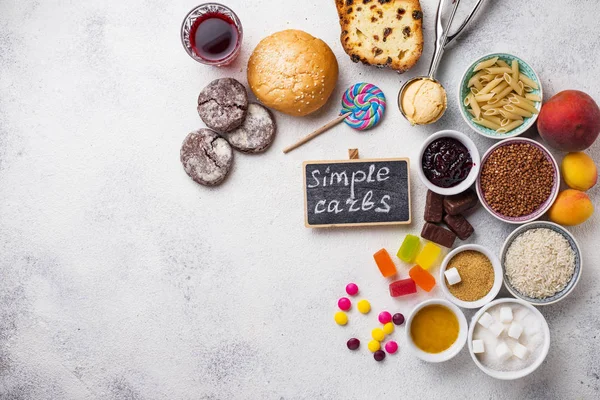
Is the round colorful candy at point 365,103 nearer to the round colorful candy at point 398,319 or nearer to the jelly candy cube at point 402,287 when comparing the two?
the jelly candy cube at point 402,287

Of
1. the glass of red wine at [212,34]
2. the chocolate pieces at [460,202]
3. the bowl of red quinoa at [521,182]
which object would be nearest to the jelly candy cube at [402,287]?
the chocolate pieces at [460,202]

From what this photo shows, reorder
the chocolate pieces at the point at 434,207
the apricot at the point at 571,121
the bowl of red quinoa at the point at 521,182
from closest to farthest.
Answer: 1. the apricot at the point at 571,121
2. the bowl of red quinoa at the point at 521,182
3. the chocolate pieces at the point at 434,207

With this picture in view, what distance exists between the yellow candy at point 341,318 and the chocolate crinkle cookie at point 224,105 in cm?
96

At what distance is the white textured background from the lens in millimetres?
2432

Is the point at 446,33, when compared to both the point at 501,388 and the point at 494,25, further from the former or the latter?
the point at 501,388

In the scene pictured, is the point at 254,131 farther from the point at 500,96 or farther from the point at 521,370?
the point at 521,370

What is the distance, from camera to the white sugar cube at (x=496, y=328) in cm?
223

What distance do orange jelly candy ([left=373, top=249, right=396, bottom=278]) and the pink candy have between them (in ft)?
1.02

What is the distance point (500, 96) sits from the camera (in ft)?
7.44

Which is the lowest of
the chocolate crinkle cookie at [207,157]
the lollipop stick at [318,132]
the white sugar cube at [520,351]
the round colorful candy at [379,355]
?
the white sugar cube at [520,351]

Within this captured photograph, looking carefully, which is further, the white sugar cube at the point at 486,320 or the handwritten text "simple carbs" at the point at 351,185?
the handwritten text "simple carbs" at the point at 351,185

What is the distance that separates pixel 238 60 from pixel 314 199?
2.39 ft

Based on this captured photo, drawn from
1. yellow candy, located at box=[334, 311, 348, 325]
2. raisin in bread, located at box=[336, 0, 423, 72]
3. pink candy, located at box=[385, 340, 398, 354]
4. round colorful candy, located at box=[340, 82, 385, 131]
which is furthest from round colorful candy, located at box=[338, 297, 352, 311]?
raisin in bread, located at box=[336, 0, 423, 72]

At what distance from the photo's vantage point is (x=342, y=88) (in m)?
2.47
